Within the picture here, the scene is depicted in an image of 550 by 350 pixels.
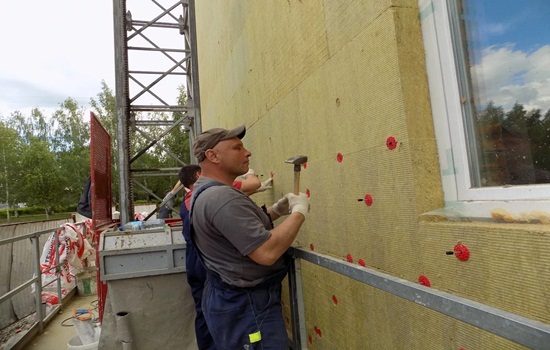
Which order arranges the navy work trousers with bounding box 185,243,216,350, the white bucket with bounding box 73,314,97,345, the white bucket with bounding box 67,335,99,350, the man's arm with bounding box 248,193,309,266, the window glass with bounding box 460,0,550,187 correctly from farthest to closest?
the white bucket with bounding box 73,314,97,345, the white bucket with bounding box 67,335,99,350, the navy work trousers with bounding box 185,243,216,350, the man's arm with bounding box 248,193,309,266, the window glass with bounding box 460,0,550,187

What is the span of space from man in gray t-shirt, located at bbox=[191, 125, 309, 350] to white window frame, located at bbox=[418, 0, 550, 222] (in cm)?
65

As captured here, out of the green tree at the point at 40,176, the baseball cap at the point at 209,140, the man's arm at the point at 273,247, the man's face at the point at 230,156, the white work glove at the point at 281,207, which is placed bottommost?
the man's arm at the point at 273,247

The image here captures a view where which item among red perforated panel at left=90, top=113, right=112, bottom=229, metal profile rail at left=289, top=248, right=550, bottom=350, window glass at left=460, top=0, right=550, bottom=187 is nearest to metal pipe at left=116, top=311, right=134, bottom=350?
metal profile rail at left=289, top=248, right=550, bottom=350

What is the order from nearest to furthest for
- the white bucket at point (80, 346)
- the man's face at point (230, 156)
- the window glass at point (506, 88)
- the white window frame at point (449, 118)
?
the window glass at point (506, 88), the white window frame at point (449, 118), the man's face at point (230, 156), the white bucket at point (80, 346)

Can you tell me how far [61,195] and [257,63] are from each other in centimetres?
3340

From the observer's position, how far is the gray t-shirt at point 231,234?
1515mm

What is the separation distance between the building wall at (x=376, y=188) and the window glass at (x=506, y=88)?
0.18 metres

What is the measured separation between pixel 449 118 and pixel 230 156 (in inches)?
41.8

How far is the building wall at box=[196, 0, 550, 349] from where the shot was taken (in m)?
1.22

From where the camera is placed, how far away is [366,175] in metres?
1.86

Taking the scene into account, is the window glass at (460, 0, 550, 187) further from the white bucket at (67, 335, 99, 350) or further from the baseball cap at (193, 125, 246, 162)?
the white bucket at (67, 335, 99, 350)

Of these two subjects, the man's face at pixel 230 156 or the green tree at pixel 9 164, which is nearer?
the man's face at pixel 230 156

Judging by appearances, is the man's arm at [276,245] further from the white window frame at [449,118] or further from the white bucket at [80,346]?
the white bucket at [80,346]

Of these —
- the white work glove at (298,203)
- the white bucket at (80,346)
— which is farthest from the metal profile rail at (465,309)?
the white bucket at (80,346)
